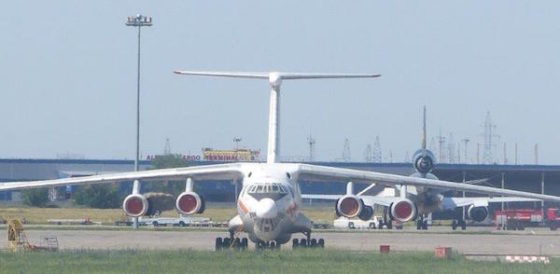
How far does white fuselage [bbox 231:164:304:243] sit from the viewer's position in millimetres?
34062

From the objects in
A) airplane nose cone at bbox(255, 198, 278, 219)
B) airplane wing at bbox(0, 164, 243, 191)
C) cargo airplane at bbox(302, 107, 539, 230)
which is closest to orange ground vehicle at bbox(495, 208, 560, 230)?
cargo airplane at bbox(302, 107, 539, 230)

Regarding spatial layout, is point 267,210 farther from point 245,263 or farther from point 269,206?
point 245,263

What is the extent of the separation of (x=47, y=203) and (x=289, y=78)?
49.8 metres

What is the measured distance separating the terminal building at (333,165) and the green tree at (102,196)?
56.8 inches

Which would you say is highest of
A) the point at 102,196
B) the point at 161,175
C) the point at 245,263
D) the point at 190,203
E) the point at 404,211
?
the point at 161,175

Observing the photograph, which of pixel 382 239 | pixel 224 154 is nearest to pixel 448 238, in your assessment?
pixel 382 239

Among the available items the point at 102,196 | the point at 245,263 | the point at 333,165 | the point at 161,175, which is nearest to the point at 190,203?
the point at 161,175

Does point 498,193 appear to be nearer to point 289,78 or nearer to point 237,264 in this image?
point 289,78

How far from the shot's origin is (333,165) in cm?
9500

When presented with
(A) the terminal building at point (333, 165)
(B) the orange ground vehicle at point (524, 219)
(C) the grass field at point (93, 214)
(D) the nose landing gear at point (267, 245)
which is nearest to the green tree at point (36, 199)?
(A) the terminal building at point (333, 165)

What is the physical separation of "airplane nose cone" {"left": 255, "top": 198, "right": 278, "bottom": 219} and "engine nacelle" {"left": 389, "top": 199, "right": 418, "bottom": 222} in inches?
207

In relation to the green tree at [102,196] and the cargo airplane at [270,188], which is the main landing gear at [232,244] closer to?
the cargo airplane at [270,188]

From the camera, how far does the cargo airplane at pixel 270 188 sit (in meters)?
34.4

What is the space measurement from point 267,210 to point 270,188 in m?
0.76
